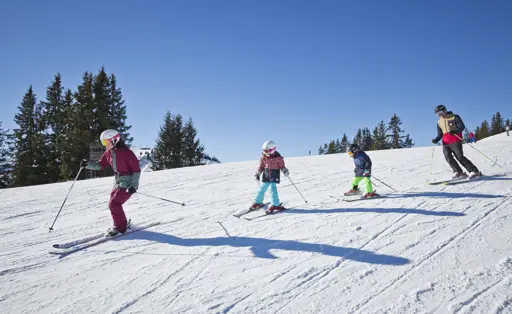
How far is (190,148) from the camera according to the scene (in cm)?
3675

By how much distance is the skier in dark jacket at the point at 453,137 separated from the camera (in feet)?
24.7

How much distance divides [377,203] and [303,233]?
96.5 inches

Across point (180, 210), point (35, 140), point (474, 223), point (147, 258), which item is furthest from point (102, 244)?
point (35, 140)

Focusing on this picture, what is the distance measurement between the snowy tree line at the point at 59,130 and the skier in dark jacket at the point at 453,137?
25309mm

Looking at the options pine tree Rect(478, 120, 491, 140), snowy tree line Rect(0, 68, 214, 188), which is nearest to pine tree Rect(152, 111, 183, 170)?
snowy tree line Rect(0, 68, 214, 188)

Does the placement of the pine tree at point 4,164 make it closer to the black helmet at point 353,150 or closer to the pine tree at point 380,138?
the black helmet at point 353,150

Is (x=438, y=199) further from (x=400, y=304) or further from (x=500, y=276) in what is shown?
(x=400, y=304)

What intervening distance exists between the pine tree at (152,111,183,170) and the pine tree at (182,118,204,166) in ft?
1.93

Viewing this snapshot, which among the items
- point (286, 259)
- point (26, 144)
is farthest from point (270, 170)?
point (26, 144)

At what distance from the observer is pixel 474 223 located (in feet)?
14.0

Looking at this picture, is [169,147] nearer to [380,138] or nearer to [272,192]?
[272,192]

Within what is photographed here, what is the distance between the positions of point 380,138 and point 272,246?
67.0 meters

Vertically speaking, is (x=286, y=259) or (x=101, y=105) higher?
(x=101, y=105)

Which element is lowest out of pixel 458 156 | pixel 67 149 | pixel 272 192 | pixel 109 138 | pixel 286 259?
pixel 286 259
